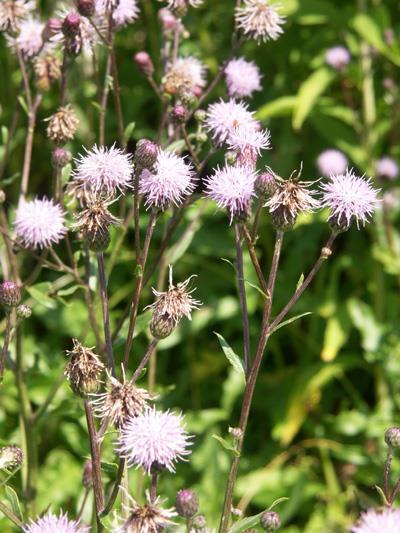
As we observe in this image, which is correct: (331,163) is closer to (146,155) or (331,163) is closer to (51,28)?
(51,28)

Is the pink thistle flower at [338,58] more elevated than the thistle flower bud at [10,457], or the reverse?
the pink thistle flower at [338,58]

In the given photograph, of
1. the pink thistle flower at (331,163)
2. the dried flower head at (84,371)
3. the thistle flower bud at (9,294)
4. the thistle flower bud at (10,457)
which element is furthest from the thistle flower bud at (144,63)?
the thistle flower bud at (10,457)

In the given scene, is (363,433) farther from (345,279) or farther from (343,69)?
(343,69)

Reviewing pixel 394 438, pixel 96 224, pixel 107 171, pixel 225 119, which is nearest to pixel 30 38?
pixel 225 119

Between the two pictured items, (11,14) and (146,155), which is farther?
(11,14)

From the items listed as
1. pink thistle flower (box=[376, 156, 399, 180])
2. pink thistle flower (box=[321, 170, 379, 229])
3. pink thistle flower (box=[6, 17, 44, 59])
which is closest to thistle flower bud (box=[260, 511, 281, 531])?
pink thistle flower (box=[321, 170, 379, 229])

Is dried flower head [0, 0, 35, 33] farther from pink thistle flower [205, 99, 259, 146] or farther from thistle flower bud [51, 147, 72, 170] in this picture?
pink thistle flower [205, 99, 259, 146]

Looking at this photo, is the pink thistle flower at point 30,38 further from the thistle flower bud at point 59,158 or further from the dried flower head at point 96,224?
the dried flower head at point 96,224

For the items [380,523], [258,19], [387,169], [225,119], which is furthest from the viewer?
[387,169]
